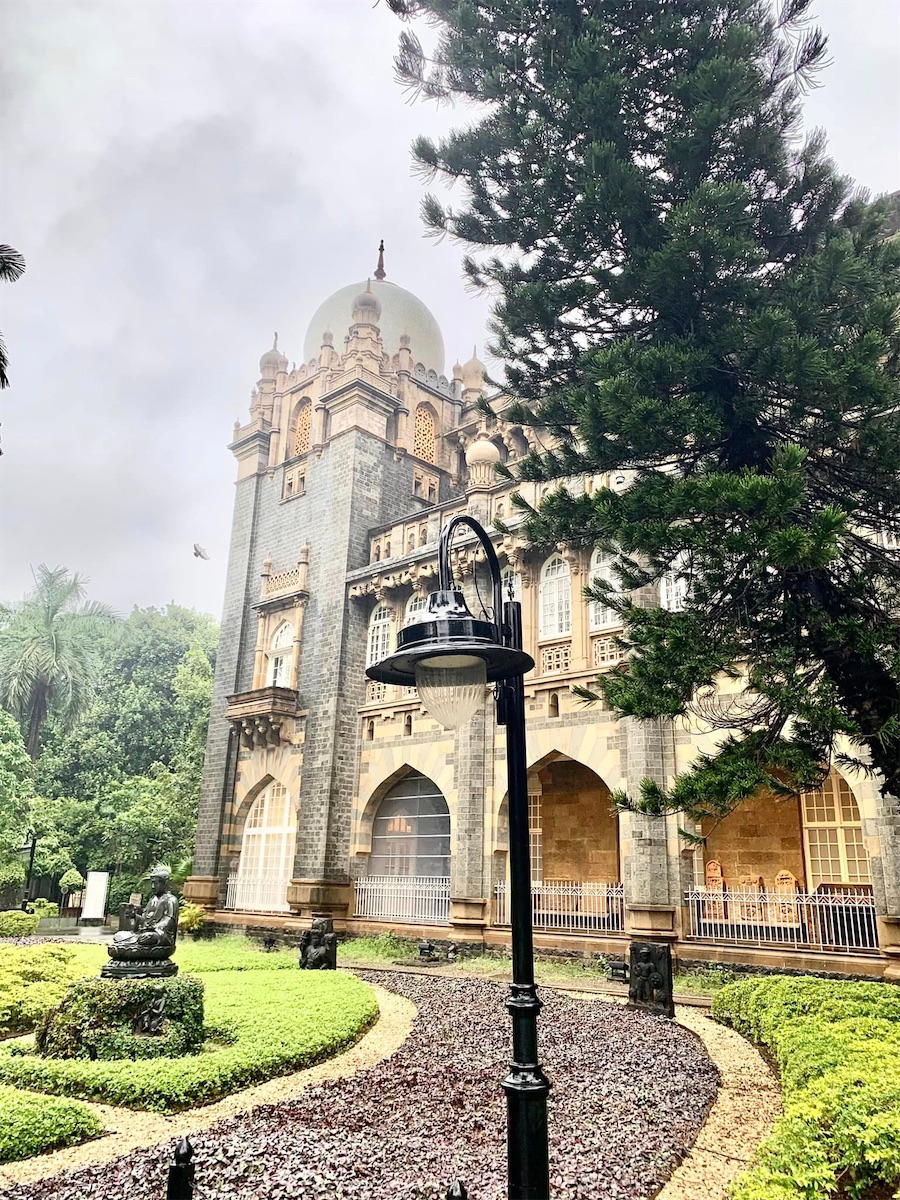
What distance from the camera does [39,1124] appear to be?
19.5ft

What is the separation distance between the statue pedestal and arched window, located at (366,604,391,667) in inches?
507

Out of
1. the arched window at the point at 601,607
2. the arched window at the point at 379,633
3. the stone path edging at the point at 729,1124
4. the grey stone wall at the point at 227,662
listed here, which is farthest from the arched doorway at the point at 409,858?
the stone path edging at the point at 729,1124

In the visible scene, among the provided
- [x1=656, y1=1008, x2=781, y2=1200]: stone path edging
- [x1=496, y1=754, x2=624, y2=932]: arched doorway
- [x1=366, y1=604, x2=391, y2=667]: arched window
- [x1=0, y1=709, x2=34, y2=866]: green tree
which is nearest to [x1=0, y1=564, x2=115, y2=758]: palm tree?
[x1=0, y1=709, x2=34, y2=866]: green tree

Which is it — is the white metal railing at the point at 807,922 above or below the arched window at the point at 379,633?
below

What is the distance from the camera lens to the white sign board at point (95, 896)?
27.6 m

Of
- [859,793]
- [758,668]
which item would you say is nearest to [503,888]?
[859,793]

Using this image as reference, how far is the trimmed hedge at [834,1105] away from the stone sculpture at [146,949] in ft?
21.0

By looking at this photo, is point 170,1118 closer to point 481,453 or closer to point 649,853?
point 649,853

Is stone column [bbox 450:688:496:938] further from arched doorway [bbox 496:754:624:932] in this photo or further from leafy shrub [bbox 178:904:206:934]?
leafy shrub [bbox 178:904:206:934]

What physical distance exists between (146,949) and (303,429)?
20.1 metres

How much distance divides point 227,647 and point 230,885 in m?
7.00

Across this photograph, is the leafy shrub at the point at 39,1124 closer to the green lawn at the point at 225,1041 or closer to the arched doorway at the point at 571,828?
the green lawn at the point at 225,1041

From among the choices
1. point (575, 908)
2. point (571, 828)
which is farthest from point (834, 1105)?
point (571, 828)

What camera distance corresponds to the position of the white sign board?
27594 mm
